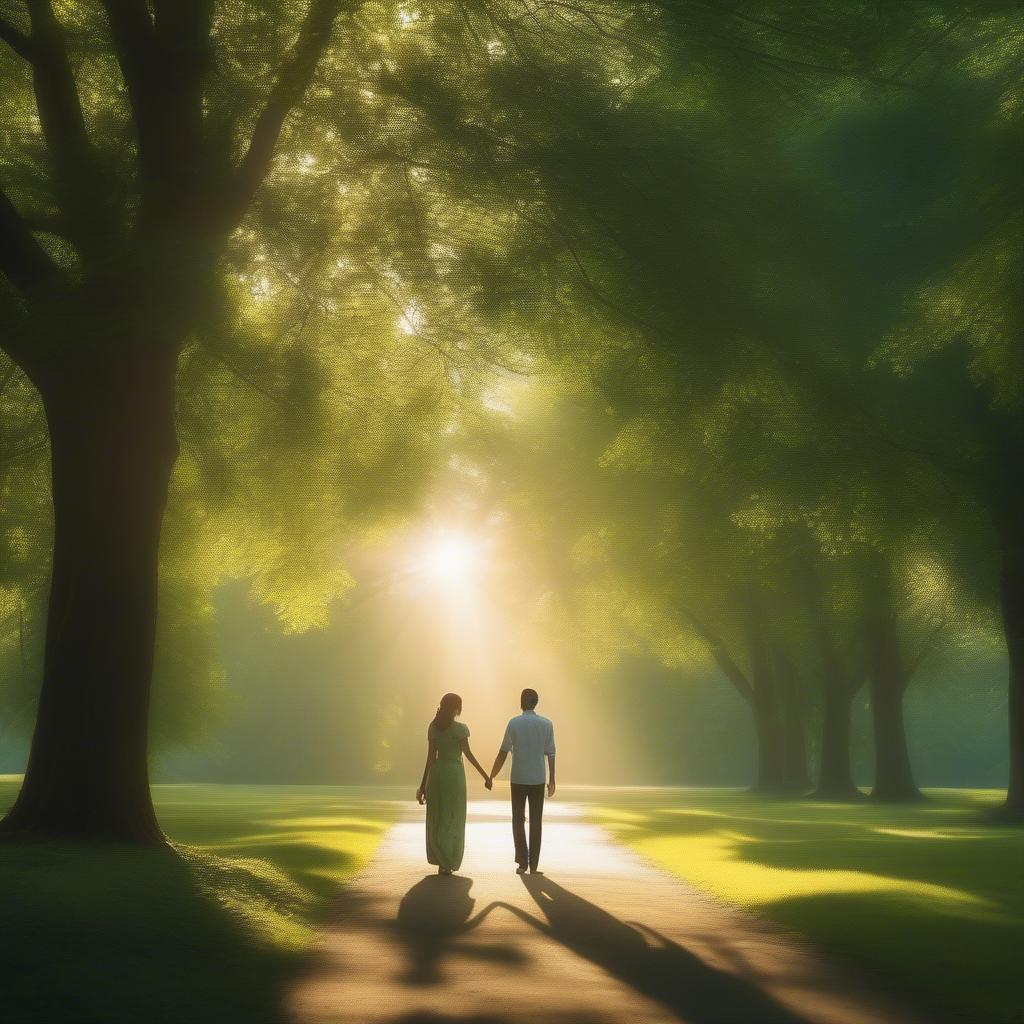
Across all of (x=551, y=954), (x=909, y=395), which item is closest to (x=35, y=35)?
(x=551, y=954)

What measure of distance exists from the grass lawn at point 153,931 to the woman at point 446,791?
118 cm

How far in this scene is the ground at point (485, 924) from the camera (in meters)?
7.89

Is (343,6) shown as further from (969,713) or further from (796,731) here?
(969,713)

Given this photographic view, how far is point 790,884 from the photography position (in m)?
14.4

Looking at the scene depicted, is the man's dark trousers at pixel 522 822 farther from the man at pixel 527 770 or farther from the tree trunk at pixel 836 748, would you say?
the tree trunk at pixel 836 748

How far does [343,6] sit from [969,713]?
7769 centimetres

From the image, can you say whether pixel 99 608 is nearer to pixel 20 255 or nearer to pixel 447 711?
pixel 20 255

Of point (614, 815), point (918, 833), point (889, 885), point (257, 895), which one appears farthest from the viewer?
point (614, 815)

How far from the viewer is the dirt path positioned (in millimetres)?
7426

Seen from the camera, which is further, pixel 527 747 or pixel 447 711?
pixel 527 747

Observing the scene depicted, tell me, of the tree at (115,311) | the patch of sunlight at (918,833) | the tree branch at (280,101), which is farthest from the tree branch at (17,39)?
the patch of sunlight at (918,833)

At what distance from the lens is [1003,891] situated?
13977 mm

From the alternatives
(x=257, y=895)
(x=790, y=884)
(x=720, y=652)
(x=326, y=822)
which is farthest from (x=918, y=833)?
(x=720, y=652)

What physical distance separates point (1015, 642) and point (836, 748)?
15007mm
